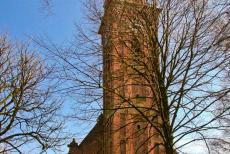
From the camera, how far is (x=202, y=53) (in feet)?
30.9

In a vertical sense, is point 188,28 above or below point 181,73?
above

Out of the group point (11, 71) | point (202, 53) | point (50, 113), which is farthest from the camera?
point (11, 71)

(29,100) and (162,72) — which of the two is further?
(29,100)

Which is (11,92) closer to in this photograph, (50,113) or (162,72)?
(50,113)

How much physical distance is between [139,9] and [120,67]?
1.65m

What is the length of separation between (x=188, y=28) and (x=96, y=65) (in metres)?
2.56

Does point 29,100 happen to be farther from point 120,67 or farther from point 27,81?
point 120,67

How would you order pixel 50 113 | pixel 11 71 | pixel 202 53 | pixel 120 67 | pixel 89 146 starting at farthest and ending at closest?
pixel 89 146 → pixel 11 71 → pixel 50 113 → pixel 120 67 → pixel 202 53

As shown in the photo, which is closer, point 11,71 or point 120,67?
point 120,67

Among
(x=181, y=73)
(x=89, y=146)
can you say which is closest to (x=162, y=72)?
(x=181, y=73)

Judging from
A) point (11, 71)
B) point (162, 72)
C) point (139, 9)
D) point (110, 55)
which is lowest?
point (162, 72)

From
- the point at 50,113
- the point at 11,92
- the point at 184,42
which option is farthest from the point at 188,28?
the point at 11,92

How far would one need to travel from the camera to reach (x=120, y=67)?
10.2 metres

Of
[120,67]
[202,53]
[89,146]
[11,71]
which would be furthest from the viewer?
[89,146]
